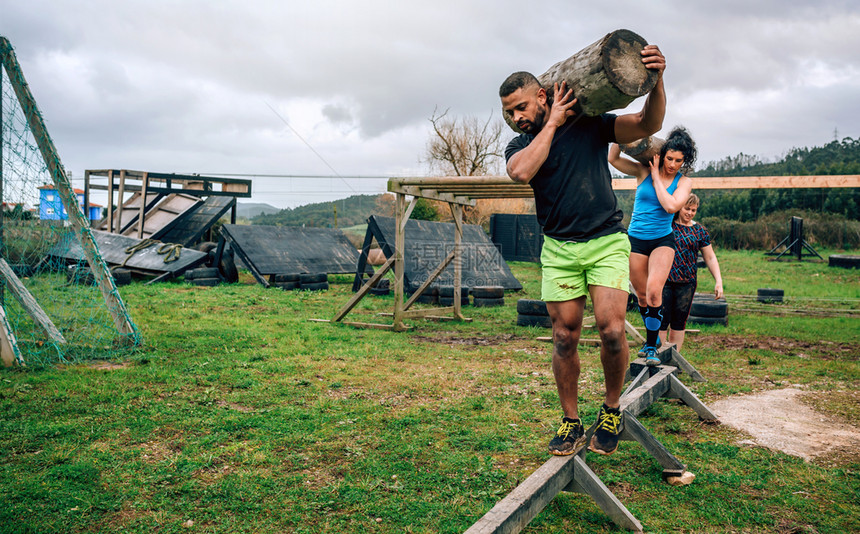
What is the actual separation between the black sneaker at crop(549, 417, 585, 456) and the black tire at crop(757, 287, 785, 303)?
11.4m

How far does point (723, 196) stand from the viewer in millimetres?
33875

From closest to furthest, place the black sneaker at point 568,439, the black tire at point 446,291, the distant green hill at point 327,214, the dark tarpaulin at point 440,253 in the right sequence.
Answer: the black sneaker at point 568,439, the black tire at point 446,291, the dark tarpaulin at point 440,253, the distant green hill at point 327,214

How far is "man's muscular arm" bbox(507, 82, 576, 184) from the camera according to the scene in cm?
255

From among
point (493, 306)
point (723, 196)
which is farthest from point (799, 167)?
point (493, 306)

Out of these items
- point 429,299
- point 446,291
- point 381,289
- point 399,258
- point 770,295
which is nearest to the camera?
point 399,258

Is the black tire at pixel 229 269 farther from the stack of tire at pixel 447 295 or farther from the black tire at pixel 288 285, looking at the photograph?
the stack of tire at pixel 447 295

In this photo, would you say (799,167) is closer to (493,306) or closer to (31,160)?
(493,306)

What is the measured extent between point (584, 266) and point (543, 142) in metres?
0.67

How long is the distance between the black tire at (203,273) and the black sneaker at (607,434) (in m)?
13.0

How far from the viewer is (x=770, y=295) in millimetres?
12203

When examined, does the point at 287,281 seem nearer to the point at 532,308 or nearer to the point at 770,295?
the point at 532,308

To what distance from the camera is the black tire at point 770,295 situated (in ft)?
39.3

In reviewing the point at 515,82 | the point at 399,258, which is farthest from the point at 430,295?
the point at 515,82

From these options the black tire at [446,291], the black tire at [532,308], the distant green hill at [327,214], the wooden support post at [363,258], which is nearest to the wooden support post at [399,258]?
the black tire at [532,308]
